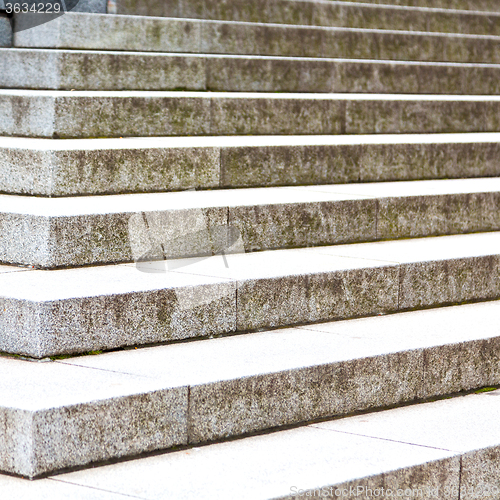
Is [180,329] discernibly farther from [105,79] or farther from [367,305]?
[105,79]

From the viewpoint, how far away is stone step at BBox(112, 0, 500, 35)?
7.96 m

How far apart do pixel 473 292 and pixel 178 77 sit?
3.00 meters

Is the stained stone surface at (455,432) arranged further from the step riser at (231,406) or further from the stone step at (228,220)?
the stone step at (228,220)

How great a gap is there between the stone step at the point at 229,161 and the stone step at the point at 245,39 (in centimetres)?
143

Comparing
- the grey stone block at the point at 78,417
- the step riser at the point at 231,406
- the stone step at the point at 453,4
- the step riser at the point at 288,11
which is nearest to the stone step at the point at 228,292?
the grey stone block at the point at 78,417

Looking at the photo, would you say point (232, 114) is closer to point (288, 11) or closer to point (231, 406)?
point (288, 11)

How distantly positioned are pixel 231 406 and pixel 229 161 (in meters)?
2.50

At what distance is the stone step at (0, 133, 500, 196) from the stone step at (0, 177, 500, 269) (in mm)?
117

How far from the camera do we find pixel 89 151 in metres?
4.91

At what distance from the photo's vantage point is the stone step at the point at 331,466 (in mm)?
2910

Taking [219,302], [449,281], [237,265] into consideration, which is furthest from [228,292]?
[449,281]

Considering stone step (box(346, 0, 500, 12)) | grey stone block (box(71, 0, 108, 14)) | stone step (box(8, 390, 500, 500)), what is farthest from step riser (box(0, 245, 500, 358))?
stone step (box(346, 0, 500, 12))

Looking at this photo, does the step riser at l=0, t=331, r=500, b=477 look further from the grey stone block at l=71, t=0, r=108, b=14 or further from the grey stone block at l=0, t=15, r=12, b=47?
the grey stone block at l=71, t=0, r=108, b=14

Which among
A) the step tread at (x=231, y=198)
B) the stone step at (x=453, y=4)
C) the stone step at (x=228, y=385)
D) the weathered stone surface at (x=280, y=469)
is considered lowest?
the weathered stone surface at (x=280, y=469)
